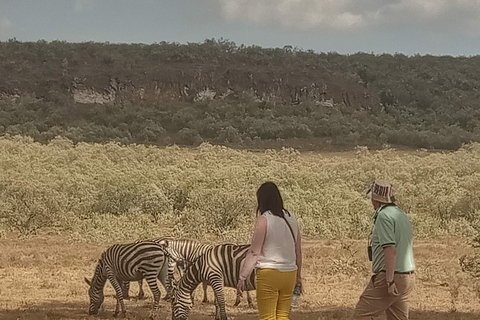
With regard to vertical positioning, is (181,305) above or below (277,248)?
below

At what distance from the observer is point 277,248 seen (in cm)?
686

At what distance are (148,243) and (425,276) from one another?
7.13m

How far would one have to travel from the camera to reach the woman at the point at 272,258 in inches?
269

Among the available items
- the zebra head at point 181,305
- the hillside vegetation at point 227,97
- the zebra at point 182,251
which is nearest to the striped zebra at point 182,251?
the zebra at point 182,251

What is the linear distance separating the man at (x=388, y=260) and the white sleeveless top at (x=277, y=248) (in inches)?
34.1

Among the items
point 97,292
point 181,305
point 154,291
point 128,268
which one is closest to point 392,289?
point 181,305

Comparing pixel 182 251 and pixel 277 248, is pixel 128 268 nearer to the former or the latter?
pixel 182 251

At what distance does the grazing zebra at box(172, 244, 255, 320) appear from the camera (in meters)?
10.1

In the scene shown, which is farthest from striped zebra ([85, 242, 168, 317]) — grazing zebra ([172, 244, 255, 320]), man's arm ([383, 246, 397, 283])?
man's arm ([383, 246, 397, 283])

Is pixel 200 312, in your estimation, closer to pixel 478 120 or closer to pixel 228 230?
pixel 228 230

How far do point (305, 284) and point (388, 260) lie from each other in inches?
336

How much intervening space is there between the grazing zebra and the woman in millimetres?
3376

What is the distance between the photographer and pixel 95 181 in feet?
98.7

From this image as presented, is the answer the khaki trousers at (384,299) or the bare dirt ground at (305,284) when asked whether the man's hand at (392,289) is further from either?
the bare dirt ground at (305,284)
